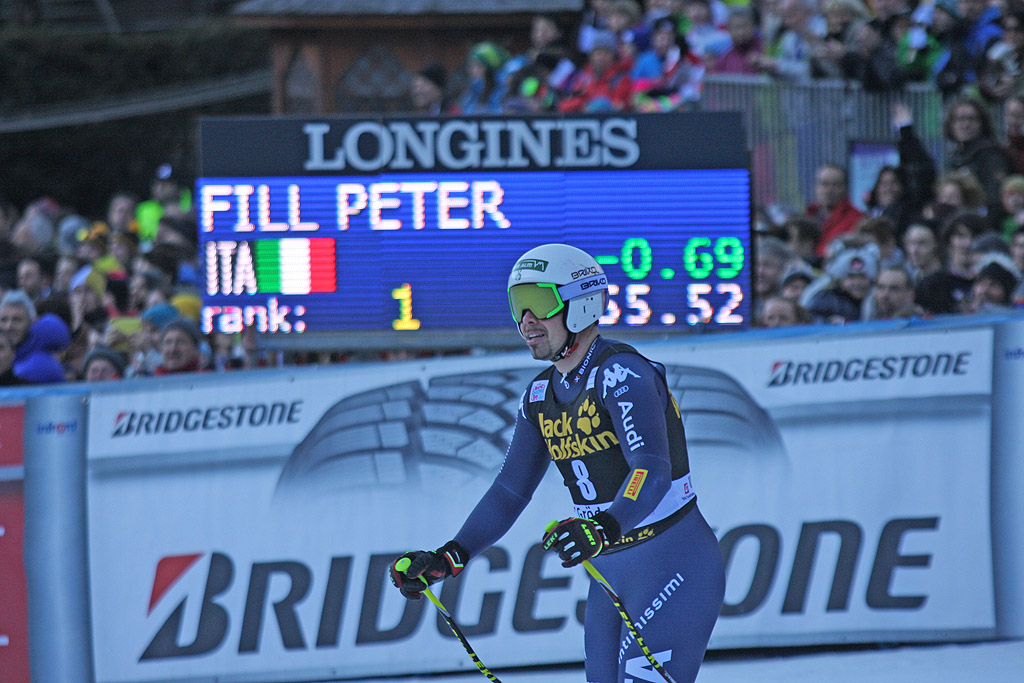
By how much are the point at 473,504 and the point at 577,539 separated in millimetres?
3144

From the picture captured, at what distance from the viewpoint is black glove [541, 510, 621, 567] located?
13.4 ft

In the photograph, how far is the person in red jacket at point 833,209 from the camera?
34.1 ft

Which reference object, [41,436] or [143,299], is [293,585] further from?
[143,299]

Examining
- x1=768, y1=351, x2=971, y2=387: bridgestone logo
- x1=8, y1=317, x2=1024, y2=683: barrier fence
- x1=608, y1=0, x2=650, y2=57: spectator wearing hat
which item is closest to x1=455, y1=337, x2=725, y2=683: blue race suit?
x1=8, y1=317, x2=1024, y2=683: barrier fence

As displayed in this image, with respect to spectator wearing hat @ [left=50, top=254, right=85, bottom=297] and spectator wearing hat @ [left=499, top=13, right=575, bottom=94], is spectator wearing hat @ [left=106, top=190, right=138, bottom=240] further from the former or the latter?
spectator wearing hat @ [left=499, top=13, right=575, bottom=94]

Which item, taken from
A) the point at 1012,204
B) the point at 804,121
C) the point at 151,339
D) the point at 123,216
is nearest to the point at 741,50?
the point at 804,121

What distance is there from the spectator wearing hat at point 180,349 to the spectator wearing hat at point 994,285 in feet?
14.8

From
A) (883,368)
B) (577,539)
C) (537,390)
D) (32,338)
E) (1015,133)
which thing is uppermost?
(1015,133)

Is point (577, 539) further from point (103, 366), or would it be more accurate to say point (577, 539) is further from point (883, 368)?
point (103, 366)

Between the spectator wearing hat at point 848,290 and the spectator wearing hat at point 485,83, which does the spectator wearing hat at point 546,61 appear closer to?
the spectator wearing hat at point 485,83

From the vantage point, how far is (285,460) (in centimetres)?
729

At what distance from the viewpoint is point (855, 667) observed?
22.5 ft

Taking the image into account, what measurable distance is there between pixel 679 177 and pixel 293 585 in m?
3.09

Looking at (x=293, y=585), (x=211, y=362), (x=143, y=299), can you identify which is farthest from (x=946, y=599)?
(x=143, y=299)
